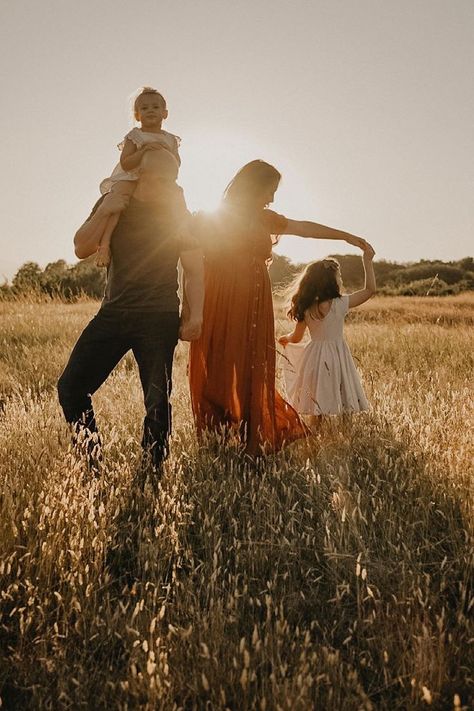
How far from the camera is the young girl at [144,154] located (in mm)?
3322

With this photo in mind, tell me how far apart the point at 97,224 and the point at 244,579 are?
1.98m

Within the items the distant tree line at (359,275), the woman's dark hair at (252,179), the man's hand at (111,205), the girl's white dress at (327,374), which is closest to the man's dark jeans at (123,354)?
the man's hand at (111,205)

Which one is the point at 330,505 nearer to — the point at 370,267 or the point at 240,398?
the point at 240,398

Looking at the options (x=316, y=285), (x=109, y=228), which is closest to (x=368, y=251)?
(x=316, y=285)

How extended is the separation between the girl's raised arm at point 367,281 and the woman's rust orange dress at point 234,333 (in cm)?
78

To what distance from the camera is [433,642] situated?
7.07ft

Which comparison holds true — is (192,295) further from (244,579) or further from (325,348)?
(244,579)

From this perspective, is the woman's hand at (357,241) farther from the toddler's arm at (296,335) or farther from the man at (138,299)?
the man at (138,299)

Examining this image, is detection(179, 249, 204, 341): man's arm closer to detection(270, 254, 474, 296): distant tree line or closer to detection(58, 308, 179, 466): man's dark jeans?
detection(58, 308, 179, 466): man's dark jeans

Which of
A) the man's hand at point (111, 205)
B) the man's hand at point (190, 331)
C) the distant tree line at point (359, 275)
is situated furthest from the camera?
the distant tree line at point (359, 275)

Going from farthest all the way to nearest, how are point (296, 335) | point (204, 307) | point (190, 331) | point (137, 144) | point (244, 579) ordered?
point (296, 335) → point (204, 307) → point (190, 331) → point (137, 144) → point (244, 579)

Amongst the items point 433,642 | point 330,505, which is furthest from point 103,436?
point 433,642

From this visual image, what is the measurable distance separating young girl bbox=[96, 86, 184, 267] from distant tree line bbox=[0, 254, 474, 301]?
16.1 meters

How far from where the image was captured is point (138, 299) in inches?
131
